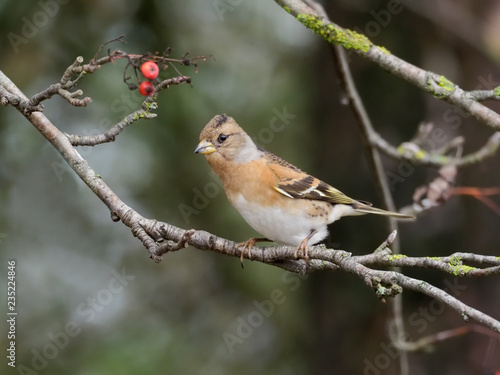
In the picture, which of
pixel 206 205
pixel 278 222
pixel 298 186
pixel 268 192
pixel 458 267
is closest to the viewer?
pixel 458 267

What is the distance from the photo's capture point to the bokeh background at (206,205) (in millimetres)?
5055

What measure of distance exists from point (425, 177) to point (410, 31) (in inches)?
50.2

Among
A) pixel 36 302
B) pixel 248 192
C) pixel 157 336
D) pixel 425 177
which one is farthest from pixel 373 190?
pixel 36 302

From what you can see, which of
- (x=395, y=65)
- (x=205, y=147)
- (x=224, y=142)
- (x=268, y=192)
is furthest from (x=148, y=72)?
(x=395, y=65)

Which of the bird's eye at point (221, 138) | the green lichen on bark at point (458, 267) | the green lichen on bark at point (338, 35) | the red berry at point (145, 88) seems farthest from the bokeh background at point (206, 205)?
the green lichen on bark at point (458, 267)

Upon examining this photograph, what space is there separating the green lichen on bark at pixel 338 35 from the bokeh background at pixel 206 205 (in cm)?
176

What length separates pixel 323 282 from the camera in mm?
5578

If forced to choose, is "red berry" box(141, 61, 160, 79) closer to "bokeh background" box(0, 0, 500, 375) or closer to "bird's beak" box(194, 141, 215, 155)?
"bird's beak" box(194, 141, 215, 155)

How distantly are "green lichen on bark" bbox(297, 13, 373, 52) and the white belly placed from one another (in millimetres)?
1062

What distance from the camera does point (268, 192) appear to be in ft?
12.7

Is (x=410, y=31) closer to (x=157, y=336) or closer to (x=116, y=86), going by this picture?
(x=116, y=86)

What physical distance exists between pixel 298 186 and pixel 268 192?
237 millimetres

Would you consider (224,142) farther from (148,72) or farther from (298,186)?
(148,72)

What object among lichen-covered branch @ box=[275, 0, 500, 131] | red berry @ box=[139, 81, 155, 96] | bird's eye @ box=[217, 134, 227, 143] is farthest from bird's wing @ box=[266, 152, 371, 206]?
red berry @ box=[139, 81, 155, 96]
